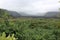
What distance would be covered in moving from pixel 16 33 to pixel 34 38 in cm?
175

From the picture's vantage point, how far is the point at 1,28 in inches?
404

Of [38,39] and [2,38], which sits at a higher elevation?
[2,38]

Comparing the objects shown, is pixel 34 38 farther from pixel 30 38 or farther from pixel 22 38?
pixel 22 38

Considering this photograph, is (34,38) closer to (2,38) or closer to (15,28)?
(15,28)

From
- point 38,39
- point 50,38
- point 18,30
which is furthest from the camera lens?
point 50,38

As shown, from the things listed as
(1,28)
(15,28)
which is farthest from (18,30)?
(1,28)

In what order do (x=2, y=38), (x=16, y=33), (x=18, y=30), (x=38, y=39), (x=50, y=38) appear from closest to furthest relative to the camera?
(x=2, y=38) → (x=16, y=33) → (x=18, y=30) → (x=38, y=39) → (x=50, y=38)

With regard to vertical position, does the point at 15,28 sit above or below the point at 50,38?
above

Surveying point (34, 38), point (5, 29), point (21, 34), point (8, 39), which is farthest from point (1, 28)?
point (8, 39)

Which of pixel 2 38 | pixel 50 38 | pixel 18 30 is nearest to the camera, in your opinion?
pixel 2 38

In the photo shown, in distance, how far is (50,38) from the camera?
12.7 m

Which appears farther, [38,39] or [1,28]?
[38,39]

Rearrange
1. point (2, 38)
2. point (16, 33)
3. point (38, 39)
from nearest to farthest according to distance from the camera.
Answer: point (2, 38) → point (16, 33) → point (38, 39)

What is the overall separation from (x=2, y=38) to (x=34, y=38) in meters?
4.36
